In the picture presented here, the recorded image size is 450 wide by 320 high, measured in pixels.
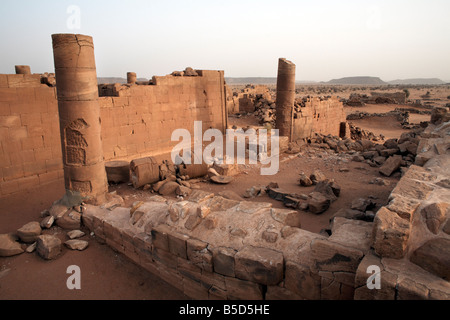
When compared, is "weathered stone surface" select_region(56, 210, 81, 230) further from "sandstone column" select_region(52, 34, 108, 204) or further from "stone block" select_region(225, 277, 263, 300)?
"stone block" select_region(225, 277, 263, 300)

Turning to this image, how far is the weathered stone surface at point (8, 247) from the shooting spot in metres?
5.23

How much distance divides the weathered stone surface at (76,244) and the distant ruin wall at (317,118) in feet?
35.6

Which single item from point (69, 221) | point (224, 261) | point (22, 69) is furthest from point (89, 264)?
point (22, 69)

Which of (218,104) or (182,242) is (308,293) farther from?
(218,104)

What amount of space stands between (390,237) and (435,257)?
0.42 metres

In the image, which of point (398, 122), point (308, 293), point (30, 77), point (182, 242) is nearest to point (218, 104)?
point (30, 77)

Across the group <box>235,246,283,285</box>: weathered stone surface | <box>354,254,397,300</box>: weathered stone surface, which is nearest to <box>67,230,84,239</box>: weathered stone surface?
<box>235,246,283,285</box>: weathered stone surface

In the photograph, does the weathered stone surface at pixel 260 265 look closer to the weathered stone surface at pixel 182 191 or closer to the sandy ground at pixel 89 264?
the sandy ground at pixel 89 264

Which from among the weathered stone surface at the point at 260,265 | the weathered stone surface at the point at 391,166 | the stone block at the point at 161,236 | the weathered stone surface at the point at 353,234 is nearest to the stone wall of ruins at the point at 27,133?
the stone block at the point at 161,236

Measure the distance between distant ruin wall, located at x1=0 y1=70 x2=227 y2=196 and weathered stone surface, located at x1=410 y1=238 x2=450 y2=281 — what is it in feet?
29.5

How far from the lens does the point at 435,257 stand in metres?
2.89

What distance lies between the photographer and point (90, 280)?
4723mm

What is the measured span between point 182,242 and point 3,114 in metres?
6.57

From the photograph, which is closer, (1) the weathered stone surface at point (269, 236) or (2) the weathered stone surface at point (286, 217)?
(1) the weathered stone surface at point (269, 236)
